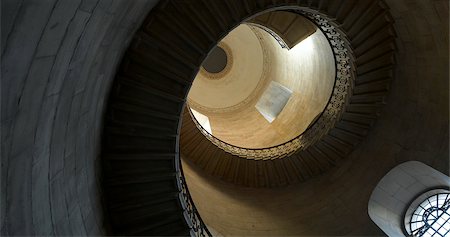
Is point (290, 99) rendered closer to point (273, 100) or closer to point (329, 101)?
point (273, 100)

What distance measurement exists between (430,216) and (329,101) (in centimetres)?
409

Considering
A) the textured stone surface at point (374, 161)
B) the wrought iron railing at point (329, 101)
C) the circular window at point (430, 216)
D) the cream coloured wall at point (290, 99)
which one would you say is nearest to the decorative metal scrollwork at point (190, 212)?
the textured stone surface at point (374, 161)

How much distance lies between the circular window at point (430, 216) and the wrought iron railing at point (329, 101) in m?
2.98

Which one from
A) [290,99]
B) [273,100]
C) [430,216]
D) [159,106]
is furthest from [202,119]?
[430,216]

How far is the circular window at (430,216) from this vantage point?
8.95 m

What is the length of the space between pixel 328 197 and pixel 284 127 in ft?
16.0

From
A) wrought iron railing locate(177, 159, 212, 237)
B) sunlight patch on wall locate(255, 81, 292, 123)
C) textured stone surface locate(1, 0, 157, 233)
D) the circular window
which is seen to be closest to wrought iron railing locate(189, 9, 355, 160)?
the circular window

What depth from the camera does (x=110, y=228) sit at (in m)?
6.67

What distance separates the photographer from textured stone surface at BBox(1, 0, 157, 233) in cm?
305

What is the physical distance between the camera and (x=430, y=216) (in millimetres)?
9180

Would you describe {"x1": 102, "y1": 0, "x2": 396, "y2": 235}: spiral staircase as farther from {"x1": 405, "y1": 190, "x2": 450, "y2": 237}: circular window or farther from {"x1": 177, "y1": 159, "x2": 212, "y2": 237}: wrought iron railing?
{"x1": 405, "y1": 190, "x2": 450, "y2": 237}: circular window

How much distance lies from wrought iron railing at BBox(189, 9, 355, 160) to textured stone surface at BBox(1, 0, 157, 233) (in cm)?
574

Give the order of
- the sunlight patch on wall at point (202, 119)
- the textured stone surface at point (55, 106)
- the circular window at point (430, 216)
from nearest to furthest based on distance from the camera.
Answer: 1. the textured stone surface at point (55, 106)
2. the circular window at point (430, 216)
3. the sunlight patch on wall at point (202, 119)

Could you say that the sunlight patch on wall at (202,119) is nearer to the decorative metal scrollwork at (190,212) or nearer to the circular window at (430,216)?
the decorative metal scrollwork at (190,212)
